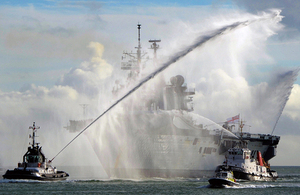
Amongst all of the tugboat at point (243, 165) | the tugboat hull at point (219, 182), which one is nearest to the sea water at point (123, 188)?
the tugboat hull at point (219, 182)

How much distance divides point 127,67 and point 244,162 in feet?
82.8

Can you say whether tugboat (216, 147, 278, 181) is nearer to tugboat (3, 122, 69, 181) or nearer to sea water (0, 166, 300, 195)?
sea water (0, 166, 300, 195)

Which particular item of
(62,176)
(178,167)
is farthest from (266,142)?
(62,176)

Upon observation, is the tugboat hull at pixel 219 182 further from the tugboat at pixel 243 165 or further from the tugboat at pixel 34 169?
the tugboat at pixel 34 169

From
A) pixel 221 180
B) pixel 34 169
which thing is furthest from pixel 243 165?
pixel 34 169

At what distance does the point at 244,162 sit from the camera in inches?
2438

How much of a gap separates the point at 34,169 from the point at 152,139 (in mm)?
15760

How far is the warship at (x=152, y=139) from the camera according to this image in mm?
60469

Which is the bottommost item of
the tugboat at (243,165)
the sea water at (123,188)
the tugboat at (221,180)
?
the sea water at (123,188)

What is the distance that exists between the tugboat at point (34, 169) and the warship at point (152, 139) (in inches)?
249

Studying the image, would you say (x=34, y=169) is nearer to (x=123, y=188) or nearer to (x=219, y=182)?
(x=123, y=188)

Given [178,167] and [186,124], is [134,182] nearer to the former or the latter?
[178,167]

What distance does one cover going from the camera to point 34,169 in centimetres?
5794

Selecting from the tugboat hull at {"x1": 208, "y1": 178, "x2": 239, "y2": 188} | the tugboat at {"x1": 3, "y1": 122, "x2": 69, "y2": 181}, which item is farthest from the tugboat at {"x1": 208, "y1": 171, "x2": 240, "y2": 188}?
the tugboat at {"x1": 3, "y1": 122, "x2": 69, "y2": 181}
